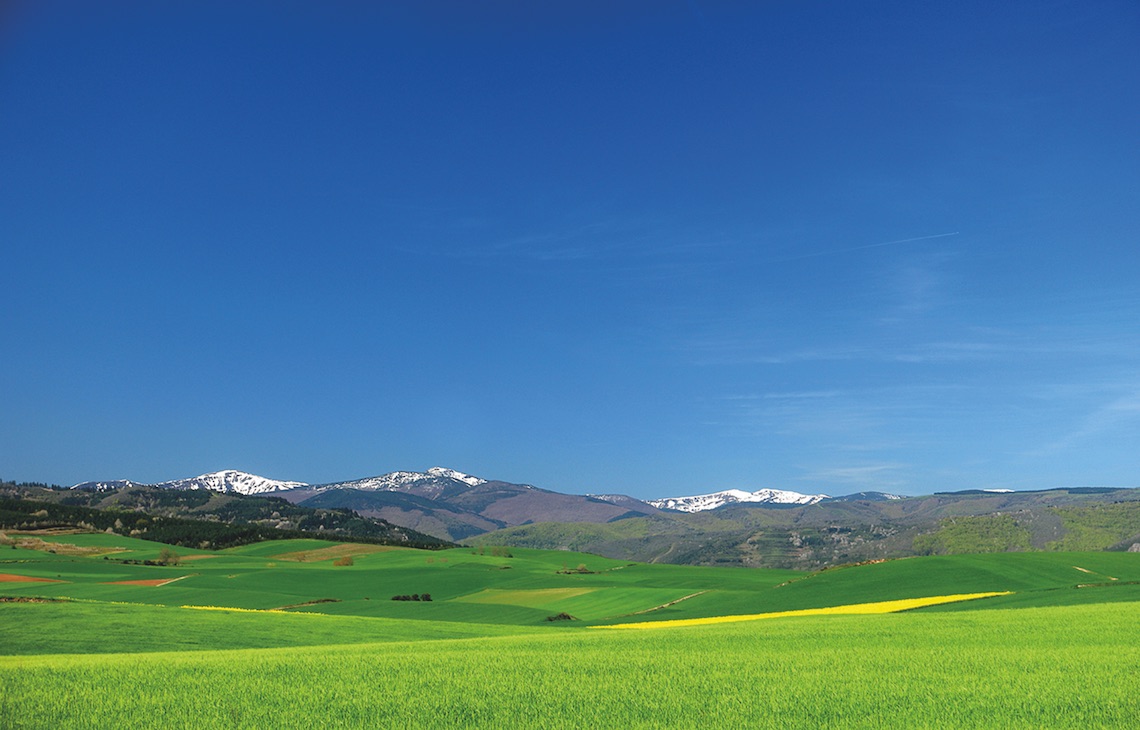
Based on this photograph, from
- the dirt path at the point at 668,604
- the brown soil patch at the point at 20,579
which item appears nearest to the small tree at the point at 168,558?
the brown soil patch at the point at 20,579

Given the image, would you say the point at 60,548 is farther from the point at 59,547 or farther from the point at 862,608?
the point at 862,608

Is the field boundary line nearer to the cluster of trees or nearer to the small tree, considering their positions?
the small tree

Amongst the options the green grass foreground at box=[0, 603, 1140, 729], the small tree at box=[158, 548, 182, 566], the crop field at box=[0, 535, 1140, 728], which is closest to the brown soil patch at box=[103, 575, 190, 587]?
the small tree at box=[158, 548, 182, 566]

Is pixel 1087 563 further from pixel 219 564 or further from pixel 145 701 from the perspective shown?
pixel 219 564

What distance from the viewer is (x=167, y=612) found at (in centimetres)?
4678

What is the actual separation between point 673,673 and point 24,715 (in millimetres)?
16191

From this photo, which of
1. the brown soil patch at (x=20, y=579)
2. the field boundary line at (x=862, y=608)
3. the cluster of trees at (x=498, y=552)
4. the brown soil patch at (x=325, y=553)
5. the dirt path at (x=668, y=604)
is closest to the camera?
the field boundary line at (x=862, y=608)

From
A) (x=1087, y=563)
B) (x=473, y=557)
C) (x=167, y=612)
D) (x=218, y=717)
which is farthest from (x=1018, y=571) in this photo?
(x=473, y=557)

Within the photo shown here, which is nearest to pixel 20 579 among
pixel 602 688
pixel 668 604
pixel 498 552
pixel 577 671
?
pixel 668 604

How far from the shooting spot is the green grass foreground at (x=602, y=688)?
17609mm

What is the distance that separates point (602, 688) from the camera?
67.8 ft

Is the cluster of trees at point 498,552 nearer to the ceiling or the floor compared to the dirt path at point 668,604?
nearer to the floor

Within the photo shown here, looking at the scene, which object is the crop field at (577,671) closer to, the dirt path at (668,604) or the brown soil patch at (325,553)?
the dirt path at (668,604)

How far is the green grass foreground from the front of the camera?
17.6 metres
